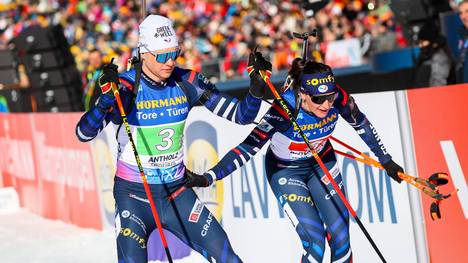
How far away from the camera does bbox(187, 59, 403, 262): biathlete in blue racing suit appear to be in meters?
6.26

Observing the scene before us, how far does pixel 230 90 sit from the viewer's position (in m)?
17.9

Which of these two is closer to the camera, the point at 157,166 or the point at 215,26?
the point at 157,166

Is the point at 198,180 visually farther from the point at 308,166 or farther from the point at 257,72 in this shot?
the point at 308,166

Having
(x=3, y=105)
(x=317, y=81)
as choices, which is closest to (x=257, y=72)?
(x=317, y=81)

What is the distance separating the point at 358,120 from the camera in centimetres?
660

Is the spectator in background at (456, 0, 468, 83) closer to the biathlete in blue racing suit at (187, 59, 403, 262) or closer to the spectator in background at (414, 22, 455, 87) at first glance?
the spectator in background at (414, 22, 455, 87)

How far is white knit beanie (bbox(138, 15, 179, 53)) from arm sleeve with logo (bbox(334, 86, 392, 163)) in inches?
53.7

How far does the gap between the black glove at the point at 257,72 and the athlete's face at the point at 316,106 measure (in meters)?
0.43

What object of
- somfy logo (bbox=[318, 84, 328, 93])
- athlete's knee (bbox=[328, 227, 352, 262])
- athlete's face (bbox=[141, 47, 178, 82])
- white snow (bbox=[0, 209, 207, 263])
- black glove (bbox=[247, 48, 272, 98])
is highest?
athlete's face (bbox=[141, 47, 178, 82])

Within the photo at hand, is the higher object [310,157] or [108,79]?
[108,79]

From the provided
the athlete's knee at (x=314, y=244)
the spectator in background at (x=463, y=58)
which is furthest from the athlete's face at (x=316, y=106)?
the spectator in background at (x=463, y=58)

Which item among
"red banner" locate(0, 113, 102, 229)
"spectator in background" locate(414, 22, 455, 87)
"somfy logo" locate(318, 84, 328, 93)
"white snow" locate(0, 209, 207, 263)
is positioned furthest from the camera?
"spectator in background" locate(414, 22, 455, 87)

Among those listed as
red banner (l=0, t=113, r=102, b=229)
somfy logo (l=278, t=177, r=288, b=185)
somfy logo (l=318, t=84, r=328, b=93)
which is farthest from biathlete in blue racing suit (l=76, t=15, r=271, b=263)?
red banner (l=0, t=113, r=102, b=229)

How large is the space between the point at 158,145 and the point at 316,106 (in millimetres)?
1189
